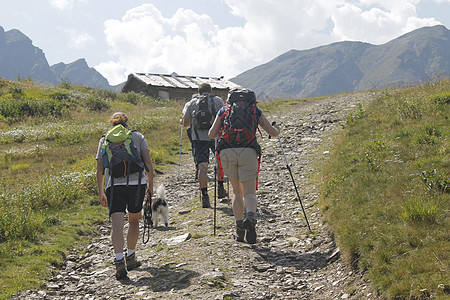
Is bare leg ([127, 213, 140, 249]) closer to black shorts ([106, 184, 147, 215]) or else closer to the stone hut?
black shorts ([106, 184, 147, 215])

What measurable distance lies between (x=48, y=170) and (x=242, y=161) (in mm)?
11158

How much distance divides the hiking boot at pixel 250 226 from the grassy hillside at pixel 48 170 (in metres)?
3.44

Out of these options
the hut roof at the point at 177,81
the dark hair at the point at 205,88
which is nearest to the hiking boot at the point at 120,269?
the dark hair at the point at 205,88

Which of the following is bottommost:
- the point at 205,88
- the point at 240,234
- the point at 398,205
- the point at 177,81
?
the point at 240,234

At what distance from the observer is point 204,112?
30.6ft

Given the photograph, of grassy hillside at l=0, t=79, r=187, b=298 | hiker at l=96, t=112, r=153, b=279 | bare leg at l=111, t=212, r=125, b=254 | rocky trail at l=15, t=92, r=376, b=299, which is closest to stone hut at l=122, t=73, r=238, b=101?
grassy hillside at l=0, t=79, r=187, b=298

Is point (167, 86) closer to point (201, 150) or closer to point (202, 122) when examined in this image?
point (201, 150)

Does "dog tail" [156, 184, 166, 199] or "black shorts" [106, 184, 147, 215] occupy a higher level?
"black shorts" [106, 184, 147, 215]

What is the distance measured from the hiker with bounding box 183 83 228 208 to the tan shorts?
297cm

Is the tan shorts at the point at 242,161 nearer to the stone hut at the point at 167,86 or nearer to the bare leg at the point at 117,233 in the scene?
the bare leg at the point at 117,233

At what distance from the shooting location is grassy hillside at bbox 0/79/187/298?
291 inches

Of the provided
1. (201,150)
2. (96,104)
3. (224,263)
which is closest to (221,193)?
(201,150)

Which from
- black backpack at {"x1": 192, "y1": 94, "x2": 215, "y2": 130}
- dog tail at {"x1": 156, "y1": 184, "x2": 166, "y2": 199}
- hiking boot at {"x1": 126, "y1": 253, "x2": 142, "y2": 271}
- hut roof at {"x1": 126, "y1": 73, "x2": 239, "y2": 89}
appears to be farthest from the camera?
hut roof at {"x1": 126, "y1": 73, "x2": 239, "y2": 89}

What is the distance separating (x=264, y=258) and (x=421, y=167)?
11.1ft
